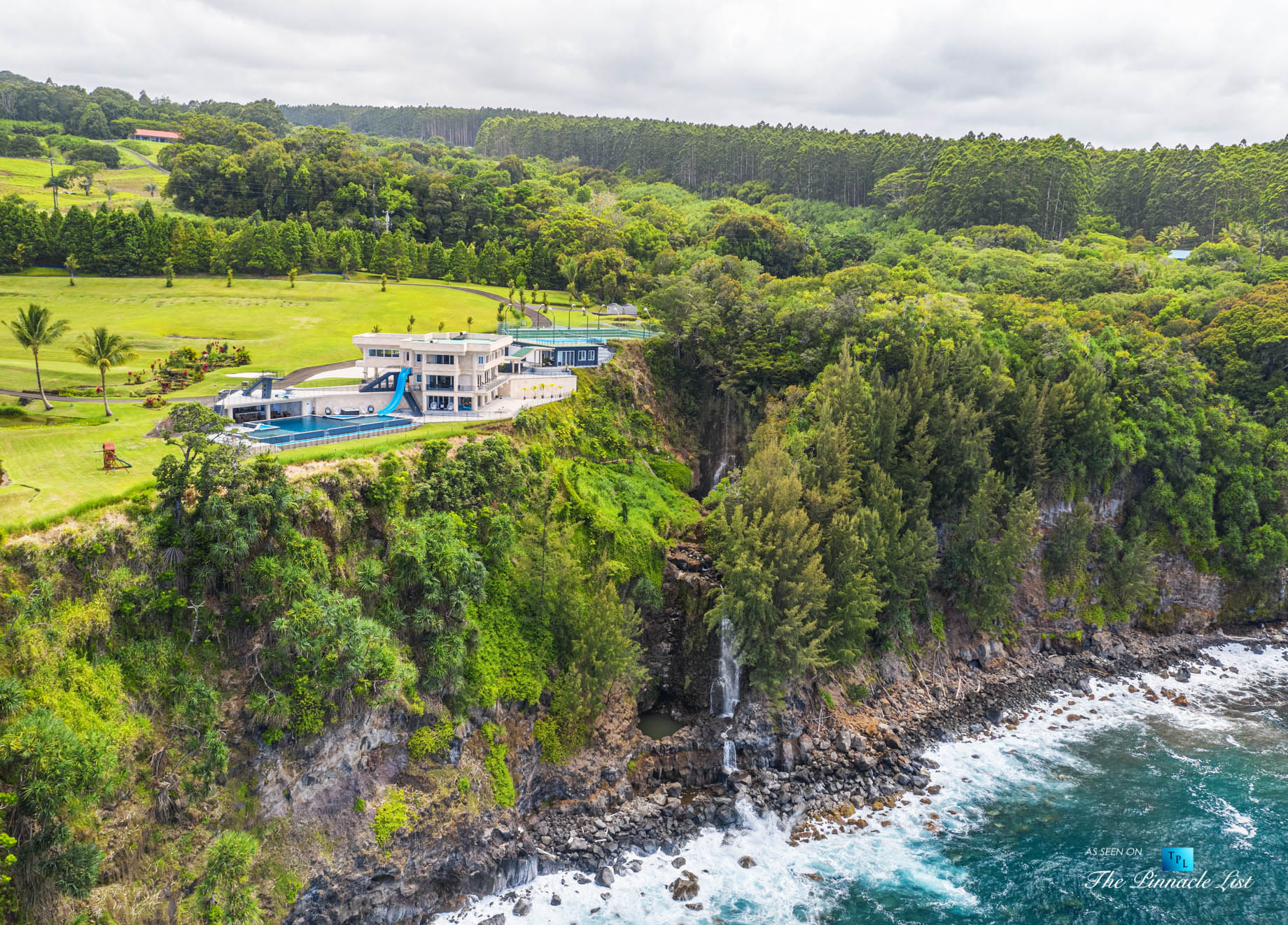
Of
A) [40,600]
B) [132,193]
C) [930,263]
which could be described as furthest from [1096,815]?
[132,193]

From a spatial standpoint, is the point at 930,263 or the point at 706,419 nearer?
the point at 706,419

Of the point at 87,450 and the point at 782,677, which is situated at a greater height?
the point at 87,450

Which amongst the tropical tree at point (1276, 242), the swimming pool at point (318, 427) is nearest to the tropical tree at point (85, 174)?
the swimming pool at point (318, 427)

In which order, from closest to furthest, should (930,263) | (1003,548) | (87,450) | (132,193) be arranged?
(87,450), (1003,548), (930,263), (132,193)

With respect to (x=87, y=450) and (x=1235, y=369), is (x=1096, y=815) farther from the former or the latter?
(x=87, y=450)

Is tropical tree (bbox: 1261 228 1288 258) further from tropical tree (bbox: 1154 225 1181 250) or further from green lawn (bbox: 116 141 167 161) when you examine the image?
green lawn (bbox: 116 141 167 161)

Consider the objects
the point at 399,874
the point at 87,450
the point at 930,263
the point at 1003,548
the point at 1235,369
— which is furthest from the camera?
the point at 930,263

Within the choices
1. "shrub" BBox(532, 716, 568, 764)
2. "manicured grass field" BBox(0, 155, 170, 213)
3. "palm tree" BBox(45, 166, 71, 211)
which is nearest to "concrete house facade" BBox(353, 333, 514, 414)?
"shrub" BBox(532, 716, 568, 764)

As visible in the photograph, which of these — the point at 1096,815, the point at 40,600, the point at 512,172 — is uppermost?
the point at 512,172
